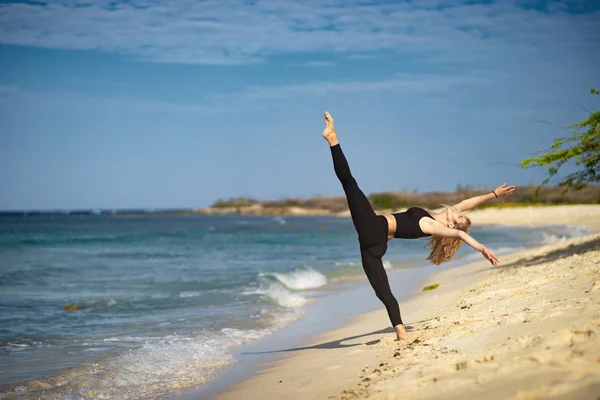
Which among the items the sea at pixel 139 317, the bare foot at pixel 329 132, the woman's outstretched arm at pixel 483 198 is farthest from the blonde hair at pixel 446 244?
the sea at pixel 139 317

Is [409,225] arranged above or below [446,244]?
above

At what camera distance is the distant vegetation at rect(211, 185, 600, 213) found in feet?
235

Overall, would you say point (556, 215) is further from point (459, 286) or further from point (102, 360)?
point (102, 360)

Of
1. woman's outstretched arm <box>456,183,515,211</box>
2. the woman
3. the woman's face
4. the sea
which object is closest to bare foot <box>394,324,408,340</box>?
the woman

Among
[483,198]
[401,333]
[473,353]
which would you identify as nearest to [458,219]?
[483,198]

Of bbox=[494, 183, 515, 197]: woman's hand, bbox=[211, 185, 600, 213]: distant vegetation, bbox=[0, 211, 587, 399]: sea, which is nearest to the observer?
bbox=[0, 211, 587, 399]: sea

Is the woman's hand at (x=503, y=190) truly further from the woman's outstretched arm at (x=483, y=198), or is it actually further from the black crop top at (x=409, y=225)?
the black crop top at (x=409, y=225)

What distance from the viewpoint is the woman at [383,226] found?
6832mm

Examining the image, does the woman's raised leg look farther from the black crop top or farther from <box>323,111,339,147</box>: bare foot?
the black crop top

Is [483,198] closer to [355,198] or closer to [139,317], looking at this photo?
[355,198]

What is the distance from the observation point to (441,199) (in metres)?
98.4

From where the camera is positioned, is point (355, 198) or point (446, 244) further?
point (446, 244)

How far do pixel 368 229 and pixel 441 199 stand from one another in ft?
310

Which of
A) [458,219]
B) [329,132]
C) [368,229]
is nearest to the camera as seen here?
[329,132]
